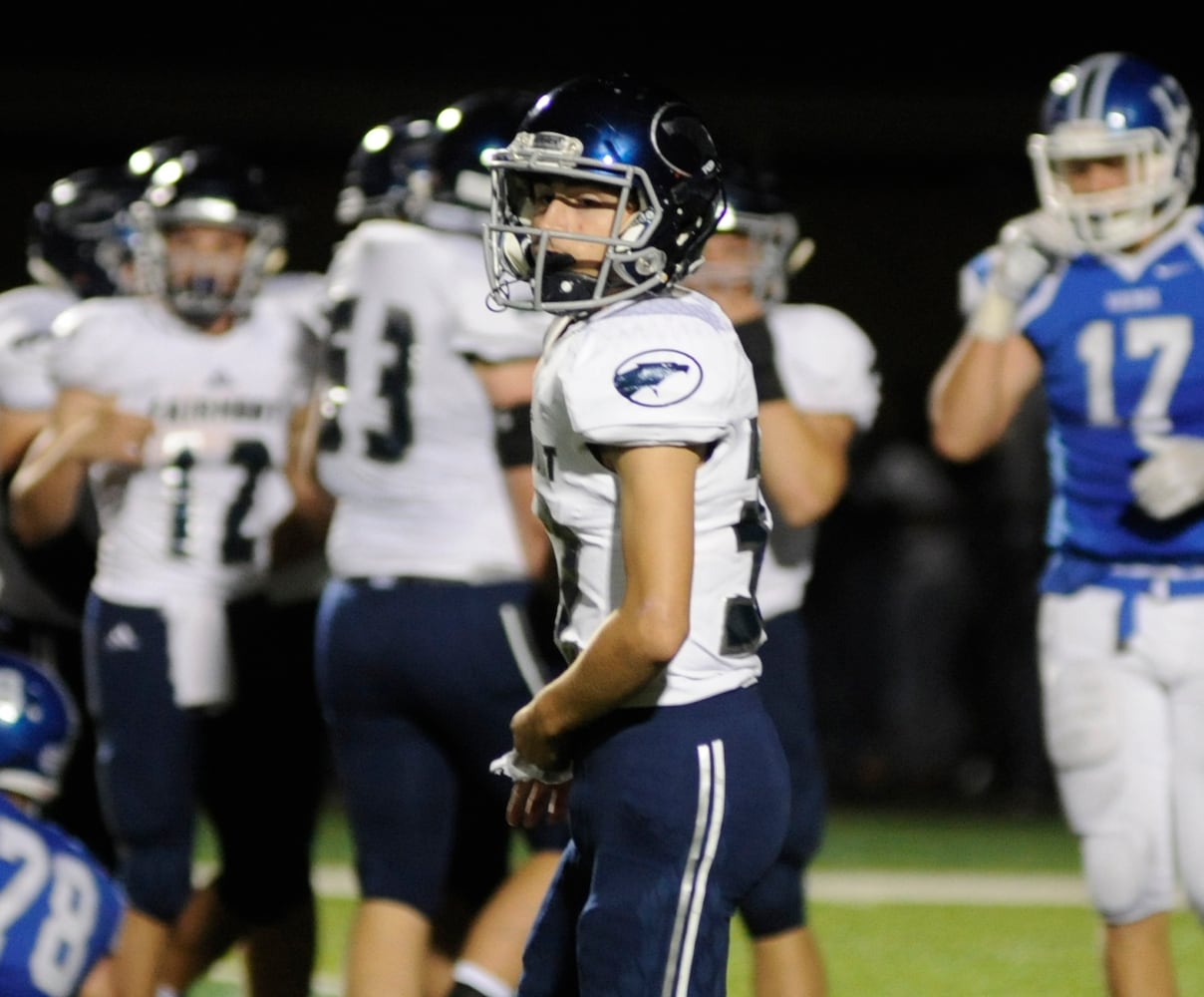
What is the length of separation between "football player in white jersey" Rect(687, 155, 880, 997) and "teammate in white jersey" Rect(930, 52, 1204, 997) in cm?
29

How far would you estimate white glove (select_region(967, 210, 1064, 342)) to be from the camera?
12.4 feet

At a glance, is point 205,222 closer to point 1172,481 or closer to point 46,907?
point 46,907

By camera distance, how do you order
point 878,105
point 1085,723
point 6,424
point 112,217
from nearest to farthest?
point 1085,723
point 6,424
point 112,217
point 878,105

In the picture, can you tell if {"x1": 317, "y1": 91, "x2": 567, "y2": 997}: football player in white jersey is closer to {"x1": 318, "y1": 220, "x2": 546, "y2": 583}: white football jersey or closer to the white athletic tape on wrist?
{"x1": 318, "y1": 220, "x2": 546, "y2": 583}: white football jersey

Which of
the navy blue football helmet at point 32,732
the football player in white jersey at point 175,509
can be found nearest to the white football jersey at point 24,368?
the football player in white jersey at point 175,509

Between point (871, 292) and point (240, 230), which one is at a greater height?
point (240, 230)

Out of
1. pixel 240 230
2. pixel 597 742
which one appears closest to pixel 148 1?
pixel 240 230

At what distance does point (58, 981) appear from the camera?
305cm

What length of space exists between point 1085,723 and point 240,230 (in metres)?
1.92

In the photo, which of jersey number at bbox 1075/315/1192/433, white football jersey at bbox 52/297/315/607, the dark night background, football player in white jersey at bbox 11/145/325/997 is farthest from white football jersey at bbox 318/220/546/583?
the dark night background

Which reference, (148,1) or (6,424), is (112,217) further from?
(148,1)

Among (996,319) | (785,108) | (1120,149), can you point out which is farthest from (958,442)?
(785,108)

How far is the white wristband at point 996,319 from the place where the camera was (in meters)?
3.80

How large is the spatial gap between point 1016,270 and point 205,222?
62.7 inches
